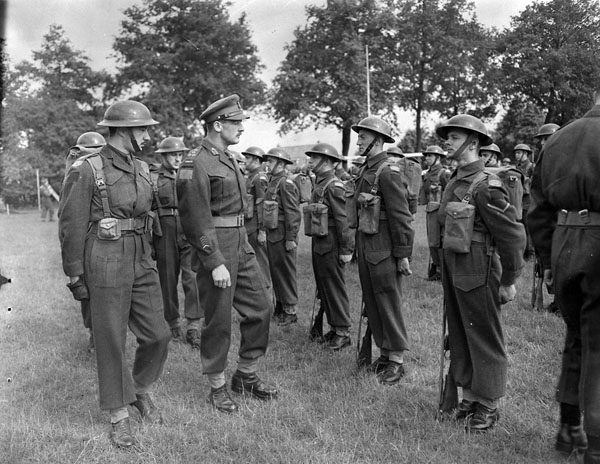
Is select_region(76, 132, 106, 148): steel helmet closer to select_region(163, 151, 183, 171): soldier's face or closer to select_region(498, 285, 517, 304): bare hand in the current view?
select_region(163, 151, 183, 171): soldier's face

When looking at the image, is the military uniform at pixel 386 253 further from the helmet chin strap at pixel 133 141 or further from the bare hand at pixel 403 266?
the helmet chin strap at pixel 133 141

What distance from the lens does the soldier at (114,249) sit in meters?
4.05

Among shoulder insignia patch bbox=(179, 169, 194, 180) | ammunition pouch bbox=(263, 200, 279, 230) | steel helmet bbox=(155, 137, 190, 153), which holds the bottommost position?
ammunition pouch bbox=(263, 200, 279, 230)

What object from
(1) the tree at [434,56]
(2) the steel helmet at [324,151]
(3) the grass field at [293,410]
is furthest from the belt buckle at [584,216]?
(1) the tree at [434,56]

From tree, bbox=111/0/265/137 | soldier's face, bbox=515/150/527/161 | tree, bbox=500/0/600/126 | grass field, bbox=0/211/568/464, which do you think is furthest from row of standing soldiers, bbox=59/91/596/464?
tree, bbox=111/0/265/137

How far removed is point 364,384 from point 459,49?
30.4m

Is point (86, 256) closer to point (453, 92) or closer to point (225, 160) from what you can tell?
point (225, 160)

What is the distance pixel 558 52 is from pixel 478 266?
483 centimetres

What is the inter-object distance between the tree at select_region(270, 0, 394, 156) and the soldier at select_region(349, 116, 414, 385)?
15.6m

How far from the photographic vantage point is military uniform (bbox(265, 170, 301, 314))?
26.3ft

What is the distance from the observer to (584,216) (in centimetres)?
349

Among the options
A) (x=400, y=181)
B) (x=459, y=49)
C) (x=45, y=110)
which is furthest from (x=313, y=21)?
(x=45, y=110)

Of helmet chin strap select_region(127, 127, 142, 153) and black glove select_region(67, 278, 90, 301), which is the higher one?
helmet chin strap select_region(127, 127, 142, 153)

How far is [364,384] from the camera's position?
5.14 m
